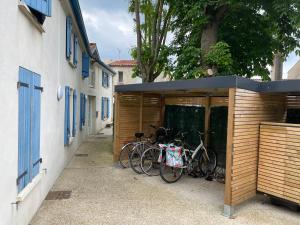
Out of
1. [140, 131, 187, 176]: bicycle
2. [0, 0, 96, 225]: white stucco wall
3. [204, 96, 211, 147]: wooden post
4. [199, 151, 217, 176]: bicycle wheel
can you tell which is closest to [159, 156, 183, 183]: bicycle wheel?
[140, 131, 187, 176]: bicycle

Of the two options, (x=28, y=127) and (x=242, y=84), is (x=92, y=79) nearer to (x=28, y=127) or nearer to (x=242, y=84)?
(x=28, y=127)

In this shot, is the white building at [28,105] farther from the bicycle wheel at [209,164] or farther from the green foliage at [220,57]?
the green foliage at [220,57]

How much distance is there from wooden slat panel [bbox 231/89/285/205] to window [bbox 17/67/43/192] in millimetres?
3174

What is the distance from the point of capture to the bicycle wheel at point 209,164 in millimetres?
7152

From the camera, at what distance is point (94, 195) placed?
563cm

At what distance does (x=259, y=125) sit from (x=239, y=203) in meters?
1.46

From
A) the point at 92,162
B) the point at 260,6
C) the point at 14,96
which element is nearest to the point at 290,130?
the point at 14,96

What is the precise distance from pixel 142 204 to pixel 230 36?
23.9ft

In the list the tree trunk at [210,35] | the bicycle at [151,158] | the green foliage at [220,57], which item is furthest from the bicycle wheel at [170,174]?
the tree trunk at [210,35]

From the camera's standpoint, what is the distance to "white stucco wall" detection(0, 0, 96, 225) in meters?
3.10

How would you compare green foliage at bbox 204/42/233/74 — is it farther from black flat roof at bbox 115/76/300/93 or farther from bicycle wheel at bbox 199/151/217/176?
black flat roof at bbox 115/76/300/93

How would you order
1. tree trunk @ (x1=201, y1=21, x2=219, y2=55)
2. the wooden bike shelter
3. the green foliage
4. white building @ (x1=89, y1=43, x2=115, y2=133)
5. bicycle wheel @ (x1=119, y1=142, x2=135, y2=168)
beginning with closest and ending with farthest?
the wooden bike shelter, bicycle wheel @ (x1=119, y1=142, x2=135, y2=168), the green foliage, tree trunk @ (x1=201, y1=21, x2=219, y2=55), white building @ (x1=89, y1=43, x2=115, y2=133)

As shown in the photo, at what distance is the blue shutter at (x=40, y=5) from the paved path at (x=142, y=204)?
3173 millimetres

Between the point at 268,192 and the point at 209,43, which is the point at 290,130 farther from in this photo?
the point at 209,43
